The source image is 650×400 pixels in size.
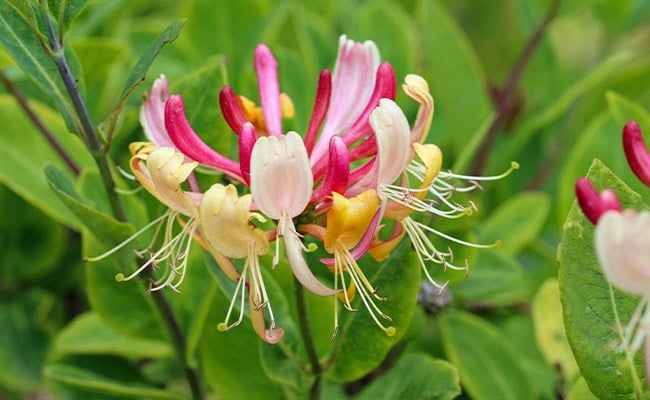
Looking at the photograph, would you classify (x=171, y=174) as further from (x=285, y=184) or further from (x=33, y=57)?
(x=33, y=57)

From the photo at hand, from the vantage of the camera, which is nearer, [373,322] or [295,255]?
[295,255]

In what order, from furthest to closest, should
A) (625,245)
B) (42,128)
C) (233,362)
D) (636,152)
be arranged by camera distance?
1. (42,128)
2. (233,362)
3. (636,152)
4. (625,245)

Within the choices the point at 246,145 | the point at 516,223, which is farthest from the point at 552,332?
the point at 246,145

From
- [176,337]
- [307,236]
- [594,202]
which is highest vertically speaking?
[594,202]

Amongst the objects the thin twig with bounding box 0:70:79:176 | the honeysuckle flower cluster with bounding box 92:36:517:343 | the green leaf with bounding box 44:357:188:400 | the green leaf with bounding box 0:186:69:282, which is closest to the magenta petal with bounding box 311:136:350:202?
the honeysuckle flower cluster with bounding box 92:36:517:343

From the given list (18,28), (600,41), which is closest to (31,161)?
(18,28)

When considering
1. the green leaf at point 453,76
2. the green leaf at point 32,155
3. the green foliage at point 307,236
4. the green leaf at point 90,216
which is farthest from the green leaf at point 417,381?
the green leaf at point 453,76
